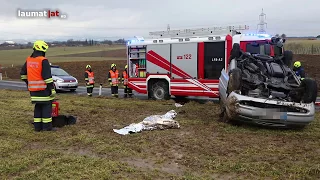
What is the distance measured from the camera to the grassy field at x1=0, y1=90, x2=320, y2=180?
4.46 metres

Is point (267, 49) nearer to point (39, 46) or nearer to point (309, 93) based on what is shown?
point (309, 93)

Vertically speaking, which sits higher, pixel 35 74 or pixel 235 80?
pixel 35 74

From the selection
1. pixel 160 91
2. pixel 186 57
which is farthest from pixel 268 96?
pixel 160 91

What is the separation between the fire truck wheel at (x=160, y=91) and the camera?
13.4m

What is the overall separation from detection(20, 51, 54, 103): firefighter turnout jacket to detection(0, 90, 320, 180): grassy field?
0.74 meters

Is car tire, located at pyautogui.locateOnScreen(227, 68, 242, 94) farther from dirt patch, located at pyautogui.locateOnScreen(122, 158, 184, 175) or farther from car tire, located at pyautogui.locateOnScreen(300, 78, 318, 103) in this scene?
dirt patch, located at pyautogui.locateOnScreen(122, 158, 184, 175)

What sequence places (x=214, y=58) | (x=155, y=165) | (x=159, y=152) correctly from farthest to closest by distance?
1. (x=214, y=58)
2. (x=159, y=152)
3. (x=155, y=165)

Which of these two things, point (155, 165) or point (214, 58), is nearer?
point (155, 165)

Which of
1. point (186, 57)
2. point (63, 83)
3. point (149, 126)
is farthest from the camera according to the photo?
point (63, 83)

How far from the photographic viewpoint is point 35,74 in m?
6.94

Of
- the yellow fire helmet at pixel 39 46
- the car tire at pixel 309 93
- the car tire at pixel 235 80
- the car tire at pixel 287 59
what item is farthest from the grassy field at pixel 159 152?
the car tire at pixel 287 59

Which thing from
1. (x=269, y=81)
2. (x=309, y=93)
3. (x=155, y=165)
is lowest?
(x=155, y=165)

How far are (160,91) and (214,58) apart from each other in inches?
99.9

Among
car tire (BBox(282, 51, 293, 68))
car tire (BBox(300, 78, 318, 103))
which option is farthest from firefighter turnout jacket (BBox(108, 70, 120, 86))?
car tire (BBox(300, 78, 318, 103))
